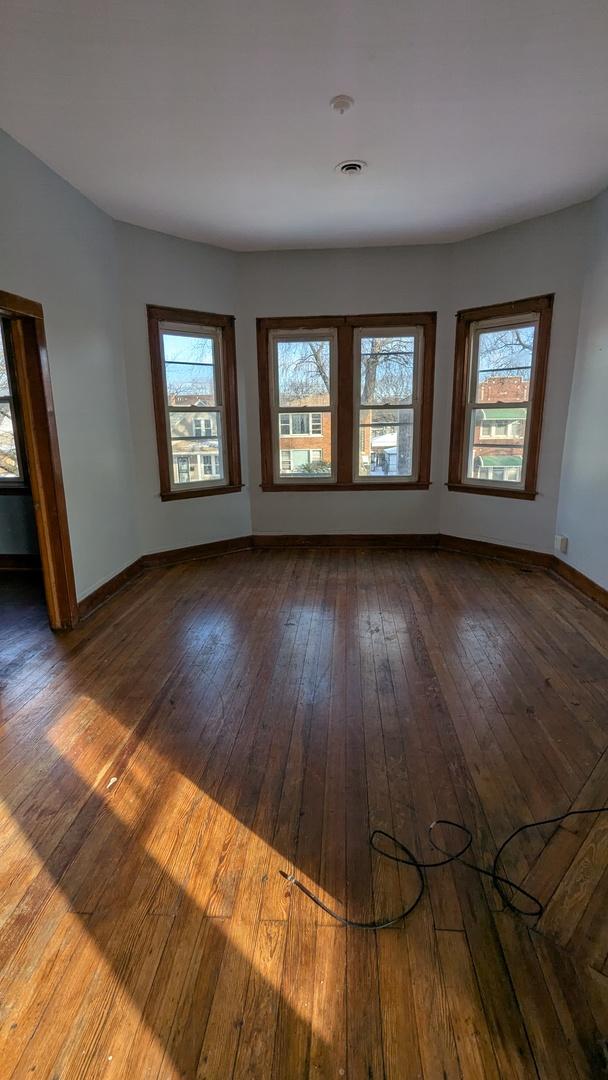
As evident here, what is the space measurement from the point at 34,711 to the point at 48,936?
1.31 m

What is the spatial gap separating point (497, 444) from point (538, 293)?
4.39 feet

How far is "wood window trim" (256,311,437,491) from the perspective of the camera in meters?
5.04

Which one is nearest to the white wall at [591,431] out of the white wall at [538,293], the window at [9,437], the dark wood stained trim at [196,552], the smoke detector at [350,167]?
the white wall at [538,293]

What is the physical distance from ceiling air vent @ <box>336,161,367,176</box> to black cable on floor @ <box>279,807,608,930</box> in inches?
147

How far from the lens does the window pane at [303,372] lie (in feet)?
17.0

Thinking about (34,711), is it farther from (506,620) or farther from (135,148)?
(135,148)

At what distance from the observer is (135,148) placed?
9.84ft

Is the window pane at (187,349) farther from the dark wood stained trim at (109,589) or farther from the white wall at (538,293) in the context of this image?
the white wall at (538,293)

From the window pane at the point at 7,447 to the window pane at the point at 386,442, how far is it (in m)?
3.40

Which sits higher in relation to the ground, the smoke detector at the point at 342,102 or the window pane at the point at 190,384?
the smoke detector at the point at 342,102

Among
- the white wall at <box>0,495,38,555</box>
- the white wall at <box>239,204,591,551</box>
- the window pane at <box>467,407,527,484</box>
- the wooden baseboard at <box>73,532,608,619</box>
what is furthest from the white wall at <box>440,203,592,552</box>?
the white wall at <box>0,495,38,555</box>

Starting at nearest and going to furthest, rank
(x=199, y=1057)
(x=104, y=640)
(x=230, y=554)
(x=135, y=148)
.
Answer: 1. (x=199, y=1057)
2. (x=135, y=148)
3. (x=104, y=640)
4. (x=230, y=554)

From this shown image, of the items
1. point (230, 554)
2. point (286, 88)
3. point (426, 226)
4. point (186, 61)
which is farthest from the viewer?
point (230, 554)

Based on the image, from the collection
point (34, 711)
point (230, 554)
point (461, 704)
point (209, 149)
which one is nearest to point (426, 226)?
point (209, 149)
